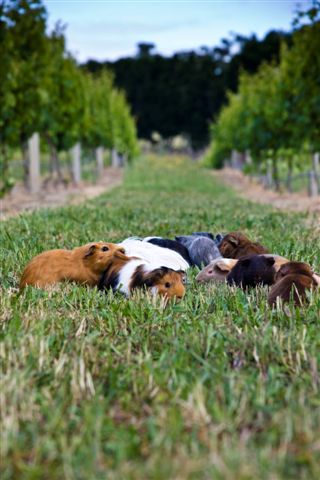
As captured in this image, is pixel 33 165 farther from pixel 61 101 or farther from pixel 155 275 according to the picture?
pixel 155 275

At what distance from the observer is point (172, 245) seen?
245 inches

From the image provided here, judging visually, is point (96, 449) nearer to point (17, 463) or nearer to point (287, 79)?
point (17, 463)

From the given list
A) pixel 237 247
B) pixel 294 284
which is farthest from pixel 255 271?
pixel 237 247

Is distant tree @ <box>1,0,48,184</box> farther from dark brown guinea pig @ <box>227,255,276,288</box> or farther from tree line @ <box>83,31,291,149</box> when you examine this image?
tree line @ <box>83,31,291,149</box>

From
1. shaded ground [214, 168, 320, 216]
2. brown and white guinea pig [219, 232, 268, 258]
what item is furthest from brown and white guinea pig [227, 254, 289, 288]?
shaded ground [214, 168, 320, 216]

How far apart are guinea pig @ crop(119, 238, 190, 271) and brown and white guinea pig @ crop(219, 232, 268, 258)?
429 millimetres

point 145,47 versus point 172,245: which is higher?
point 145,47

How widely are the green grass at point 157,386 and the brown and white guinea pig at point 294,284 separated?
0.38 feet

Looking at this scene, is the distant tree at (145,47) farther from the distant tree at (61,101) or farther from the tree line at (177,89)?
the distant tree at (61,101)

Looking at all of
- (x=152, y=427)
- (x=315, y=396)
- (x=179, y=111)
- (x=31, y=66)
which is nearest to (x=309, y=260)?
(x=315, y=396)

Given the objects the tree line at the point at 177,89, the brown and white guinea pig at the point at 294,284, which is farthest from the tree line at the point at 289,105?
the tree line at the point at 177,89

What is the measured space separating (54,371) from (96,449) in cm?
82

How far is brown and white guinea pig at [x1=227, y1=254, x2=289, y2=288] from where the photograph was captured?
513 cm

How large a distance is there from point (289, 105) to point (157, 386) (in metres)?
16.4
